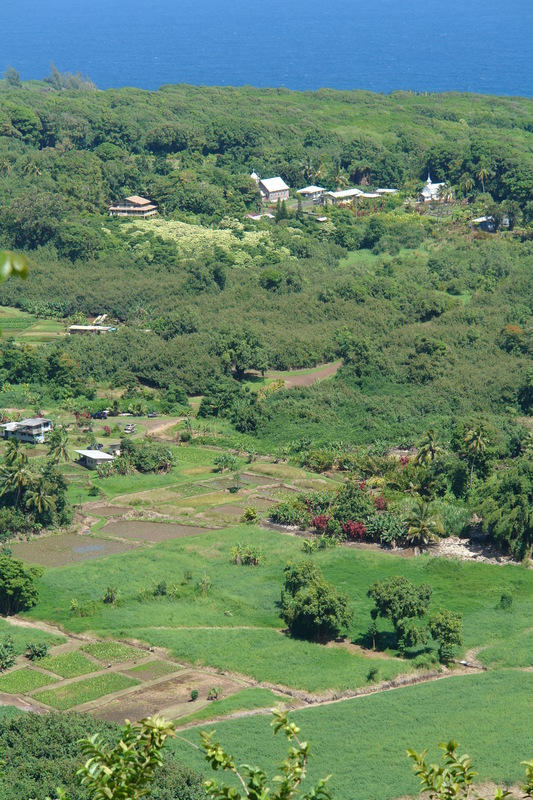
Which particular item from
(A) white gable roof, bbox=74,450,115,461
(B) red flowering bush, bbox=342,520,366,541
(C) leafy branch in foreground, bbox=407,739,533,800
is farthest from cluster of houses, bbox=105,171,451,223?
(C) leafy branch in foreground, bbox=407,739,533,800

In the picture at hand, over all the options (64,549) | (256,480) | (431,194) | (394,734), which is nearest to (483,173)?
(431,194)

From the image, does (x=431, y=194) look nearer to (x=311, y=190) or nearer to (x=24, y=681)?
(x=311, y=190)

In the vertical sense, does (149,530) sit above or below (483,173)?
below

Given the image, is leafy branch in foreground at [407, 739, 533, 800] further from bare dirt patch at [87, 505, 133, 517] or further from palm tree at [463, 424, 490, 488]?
palm tree at [463, 424, 490, 488]

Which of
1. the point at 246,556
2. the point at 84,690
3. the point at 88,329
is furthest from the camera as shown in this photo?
the point at 88,329

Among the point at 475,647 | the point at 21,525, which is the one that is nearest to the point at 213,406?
the point at 21,525

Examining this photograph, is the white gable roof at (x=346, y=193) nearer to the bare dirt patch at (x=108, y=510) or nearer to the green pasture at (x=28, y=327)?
the green pasture at (x=28, y=327)

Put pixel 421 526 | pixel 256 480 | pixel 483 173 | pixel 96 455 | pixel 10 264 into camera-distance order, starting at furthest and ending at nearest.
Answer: pixel 483 173 → pixel 96 455 → pixel 256 480 → pixel 421 526 → pixel 10 264

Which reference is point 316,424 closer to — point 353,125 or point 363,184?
point 363,184

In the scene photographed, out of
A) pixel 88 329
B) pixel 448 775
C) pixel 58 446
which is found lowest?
pixel 58 446
